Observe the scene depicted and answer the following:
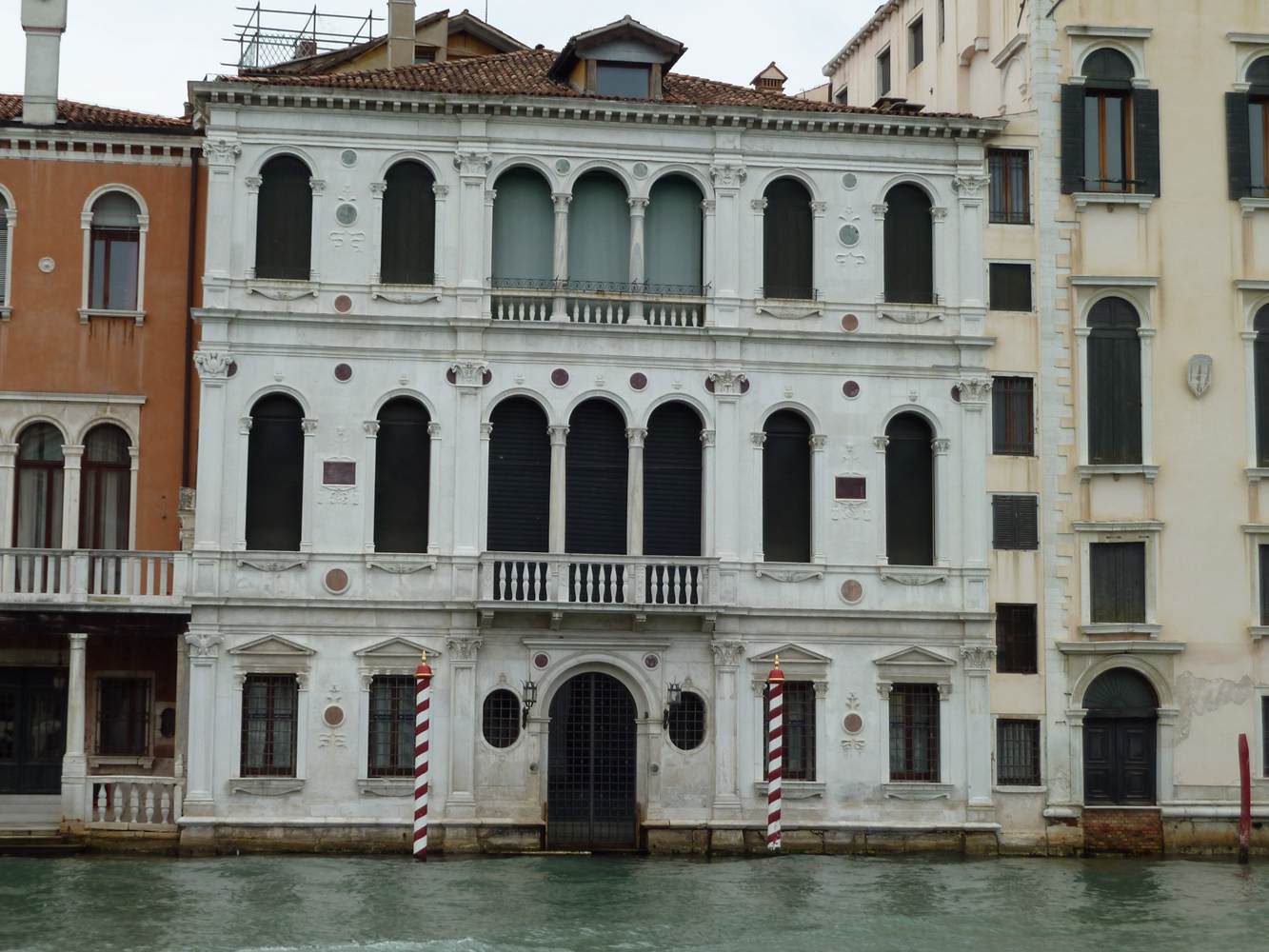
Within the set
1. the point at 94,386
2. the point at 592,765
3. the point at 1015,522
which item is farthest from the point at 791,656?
the point at 94,386

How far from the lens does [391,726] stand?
31734 mm

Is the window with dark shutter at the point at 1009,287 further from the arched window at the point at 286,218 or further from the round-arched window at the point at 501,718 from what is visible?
the arched window at the point at 286,218

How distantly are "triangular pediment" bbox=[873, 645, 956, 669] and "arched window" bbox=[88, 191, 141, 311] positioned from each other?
13633mm

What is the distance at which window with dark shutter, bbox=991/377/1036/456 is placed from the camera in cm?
3331

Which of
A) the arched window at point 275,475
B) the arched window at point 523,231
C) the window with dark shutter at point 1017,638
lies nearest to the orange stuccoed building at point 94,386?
the arched window at point 275,475

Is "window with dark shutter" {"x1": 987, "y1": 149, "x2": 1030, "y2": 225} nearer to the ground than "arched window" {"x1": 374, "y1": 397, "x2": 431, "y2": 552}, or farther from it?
farther from it

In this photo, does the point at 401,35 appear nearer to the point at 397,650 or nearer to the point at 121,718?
the point at 397,650

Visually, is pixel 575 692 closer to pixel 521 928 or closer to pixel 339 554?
pixel 339 554

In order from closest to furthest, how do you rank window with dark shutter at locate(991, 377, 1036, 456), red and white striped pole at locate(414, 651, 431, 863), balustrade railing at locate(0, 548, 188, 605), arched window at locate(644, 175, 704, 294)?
1. red and white striped pole at locate(414, 651, 431, 863)
2. balustrade railing at locate(0, 548, 188, 605)
3. arched window at locate(644, 175, 704, 294)
4. window with dark shutter at locate(991, 377, 1036, 456)

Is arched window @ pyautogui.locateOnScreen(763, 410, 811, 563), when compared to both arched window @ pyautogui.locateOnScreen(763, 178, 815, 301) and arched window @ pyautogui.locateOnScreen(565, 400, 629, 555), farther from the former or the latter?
A: arched window @ pyautogui.locateOnScreen(565, 400, 629, 555)

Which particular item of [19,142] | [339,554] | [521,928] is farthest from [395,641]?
[19,142]

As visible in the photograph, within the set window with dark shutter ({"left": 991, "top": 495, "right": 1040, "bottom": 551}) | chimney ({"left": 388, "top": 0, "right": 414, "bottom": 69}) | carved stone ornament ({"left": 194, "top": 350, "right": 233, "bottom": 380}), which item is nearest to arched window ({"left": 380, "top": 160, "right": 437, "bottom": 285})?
carved stone ornament ({"left": 194, "top": 350, "right": 233, "bottom": 380})

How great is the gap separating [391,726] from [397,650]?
3.99 feet

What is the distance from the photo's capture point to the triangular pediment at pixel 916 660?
32.6 meters
